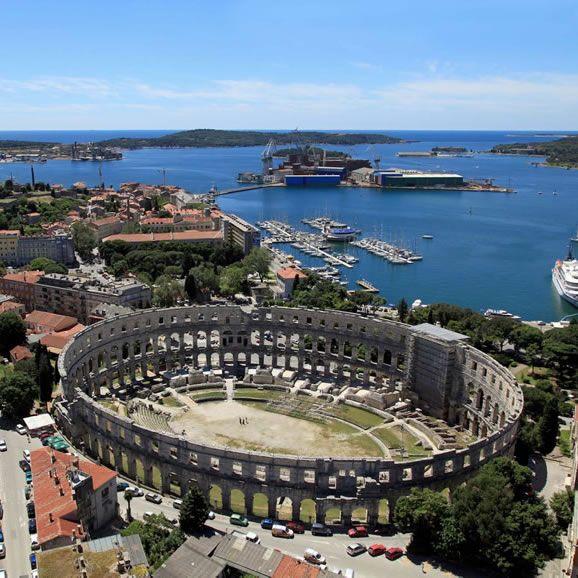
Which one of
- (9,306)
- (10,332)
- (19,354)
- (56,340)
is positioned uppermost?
(9,306)

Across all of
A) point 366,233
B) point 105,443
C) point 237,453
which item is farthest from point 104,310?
point 366,233

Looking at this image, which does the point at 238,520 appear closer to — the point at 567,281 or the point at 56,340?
the point at 56,340

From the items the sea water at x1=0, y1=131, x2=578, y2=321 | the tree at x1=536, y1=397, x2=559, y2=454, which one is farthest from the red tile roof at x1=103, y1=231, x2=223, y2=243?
the tree at x1=536, y1=397, x2=559, y2=454

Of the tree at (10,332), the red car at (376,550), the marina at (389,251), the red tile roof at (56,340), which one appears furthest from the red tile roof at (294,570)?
the marina at (389,251)

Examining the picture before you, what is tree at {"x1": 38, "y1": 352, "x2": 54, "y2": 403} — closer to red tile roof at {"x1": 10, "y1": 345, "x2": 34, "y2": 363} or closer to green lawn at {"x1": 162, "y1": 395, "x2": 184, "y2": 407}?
green lawn at {"x1": 162, "y1": 395, "x2": 184, "y2": 407}

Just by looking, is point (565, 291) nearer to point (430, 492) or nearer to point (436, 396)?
point (436, 396)

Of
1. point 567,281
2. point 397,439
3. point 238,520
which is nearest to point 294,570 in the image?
point 238,520
